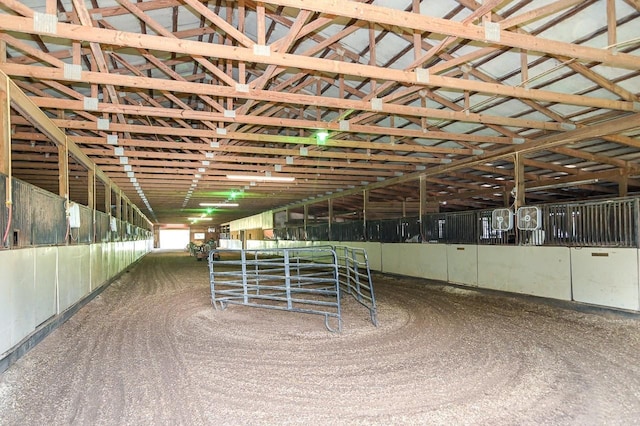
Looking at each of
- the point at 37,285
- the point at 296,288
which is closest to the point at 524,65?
the point at 296,288

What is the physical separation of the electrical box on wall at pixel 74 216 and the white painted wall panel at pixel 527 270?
25.8 feet

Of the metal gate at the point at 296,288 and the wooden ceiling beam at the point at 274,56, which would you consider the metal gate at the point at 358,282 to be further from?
the wooden ceiling beam at the point at 274,56

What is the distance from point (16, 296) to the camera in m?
4.19

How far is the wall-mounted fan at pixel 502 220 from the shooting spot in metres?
7.99

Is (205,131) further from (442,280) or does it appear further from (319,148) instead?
(442,280)

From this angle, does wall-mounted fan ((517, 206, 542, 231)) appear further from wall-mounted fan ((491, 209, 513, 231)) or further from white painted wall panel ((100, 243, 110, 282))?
white painted wall panel ((100, 243, 110, 282))

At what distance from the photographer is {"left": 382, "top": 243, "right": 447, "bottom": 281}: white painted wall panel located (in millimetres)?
10078

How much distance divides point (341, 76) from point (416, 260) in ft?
A: 19.6

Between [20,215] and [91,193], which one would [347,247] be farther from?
[91,193]

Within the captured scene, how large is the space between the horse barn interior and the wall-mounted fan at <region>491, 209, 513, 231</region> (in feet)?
0.13

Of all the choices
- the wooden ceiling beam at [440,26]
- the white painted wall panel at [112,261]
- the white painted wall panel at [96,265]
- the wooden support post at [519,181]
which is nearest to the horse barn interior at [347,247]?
the wooden ceiling beam at [440,26]

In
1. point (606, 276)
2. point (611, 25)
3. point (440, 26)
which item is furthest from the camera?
point (606, 276)

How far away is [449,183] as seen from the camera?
13.5 metres

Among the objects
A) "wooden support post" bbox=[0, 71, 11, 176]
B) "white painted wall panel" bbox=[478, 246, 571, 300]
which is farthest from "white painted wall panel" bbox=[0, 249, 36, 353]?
"white painted wall panel" bbox=[478, 246, 571, 300]
